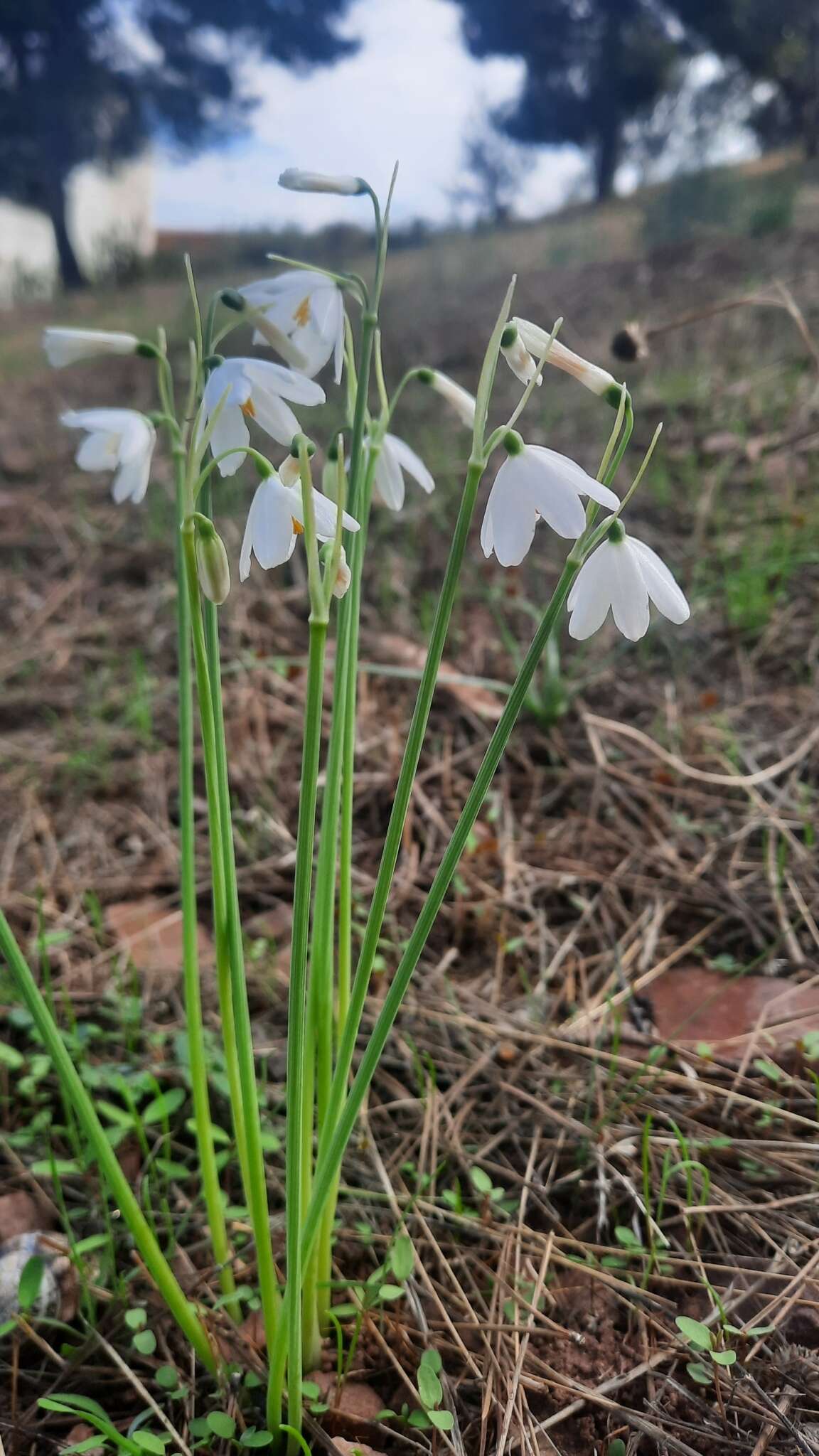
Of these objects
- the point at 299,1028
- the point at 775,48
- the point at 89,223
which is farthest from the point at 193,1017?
the point at 89,223

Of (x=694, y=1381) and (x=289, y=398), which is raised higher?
(x=289, y=398)

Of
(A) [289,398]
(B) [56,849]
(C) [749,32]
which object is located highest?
(C) [749,32]

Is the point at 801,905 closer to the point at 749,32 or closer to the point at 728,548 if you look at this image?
the point at 728,548

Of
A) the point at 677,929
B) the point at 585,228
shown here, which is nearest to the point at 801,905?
the point at 677,929

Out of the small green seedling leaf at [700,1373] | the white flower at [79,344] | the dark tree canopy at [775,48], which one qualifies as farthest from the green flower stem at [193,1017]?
the dark tree canopy at [775,48]

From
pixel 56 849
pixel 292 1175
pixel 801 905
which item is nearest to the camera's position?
pixel 292 1175

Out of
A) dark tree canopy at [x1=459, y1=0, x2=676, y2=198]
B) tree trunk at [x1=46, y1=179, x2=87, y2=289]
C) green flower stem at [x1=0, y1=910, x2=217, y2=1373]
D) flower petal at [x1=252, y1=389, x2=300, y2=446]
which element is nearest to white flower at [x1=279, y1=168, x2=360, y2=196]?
flower petal at [x1=252, y1=389, x2=300, y2=446]

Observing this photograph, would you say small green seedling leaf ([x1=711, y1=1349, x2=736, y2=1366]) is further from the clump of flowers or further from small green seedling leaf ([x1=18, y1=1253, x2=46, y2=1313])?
small green seedling leaf ([x1=18, y1=1253, x2=46, y2=1313])
